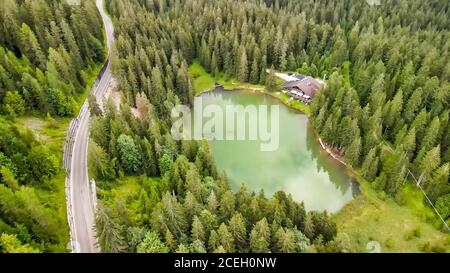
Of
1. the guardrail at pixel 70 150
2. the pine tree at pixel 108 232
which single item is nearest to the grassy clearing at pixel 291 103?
the guardrail at pixel 70 150

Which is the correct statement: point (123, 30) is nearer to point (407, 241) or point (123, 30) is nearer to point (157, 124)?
point (157, 124)

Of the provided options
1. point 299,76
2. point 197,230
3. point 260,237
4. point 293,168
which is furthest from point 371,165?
point 299,76

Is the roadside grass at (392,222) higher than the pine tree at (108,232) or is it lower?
lower

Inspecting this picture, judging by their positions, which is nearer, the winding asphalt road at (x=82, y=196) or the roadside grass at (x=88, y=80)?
the winding asphalt road at (x=82, y=196)

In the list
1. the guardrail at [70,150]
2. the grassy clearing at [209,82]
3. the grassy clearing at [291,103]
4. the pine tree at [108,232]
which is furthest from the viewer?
the grassy clearing at [209,82]

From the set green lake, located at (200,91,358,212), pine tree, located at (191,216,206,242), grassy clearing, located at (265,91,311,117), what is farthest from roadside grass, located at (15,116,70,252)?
grassy clearing, located at (265,91,311,117)

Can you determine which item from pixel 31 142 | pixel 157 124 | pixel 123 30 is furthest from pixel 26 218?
A: pixel 123 30

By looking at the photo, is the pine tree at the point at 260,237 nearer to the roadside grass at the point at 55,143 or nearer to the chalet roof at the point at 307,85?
the roadside grass at the point at 55,143
